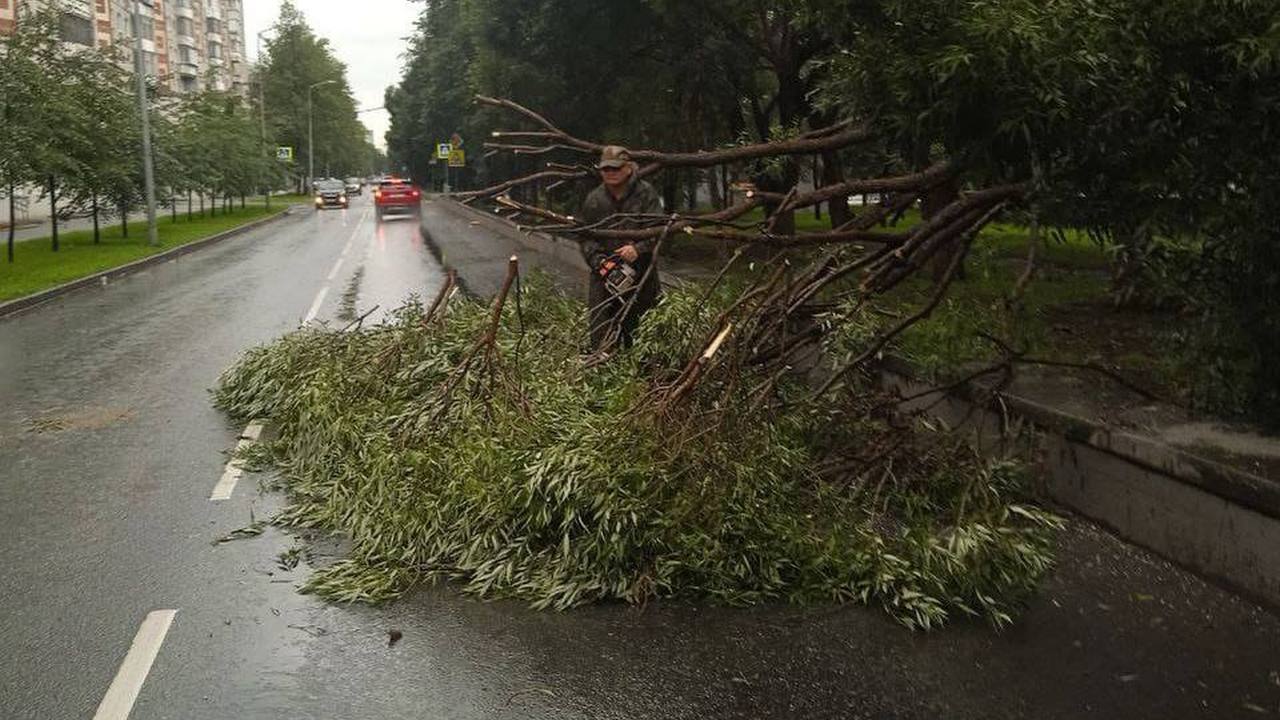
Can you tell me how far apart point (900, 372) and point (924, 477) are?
8.15 ft

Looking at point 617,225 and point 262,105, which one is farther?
point 262,105

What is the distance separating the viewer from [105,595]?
16.3ft

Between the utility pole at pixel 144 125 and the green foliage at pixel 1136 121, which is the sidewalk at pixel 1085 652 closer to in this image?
the green foliage at pixel 1136 121

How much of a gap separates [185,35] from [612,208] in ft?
331

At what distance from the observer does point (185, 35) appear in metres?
96.9

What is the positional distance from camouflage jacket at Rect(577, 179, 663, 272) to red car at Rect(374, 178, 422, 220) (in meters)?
41.7

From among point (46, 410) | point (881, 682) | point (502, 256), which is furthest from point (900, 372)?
point (502, 256)

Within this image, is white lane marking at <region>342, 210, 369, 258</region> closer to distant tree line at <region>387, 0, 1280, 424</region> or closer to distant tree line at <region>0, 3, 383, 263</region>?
distant tree line at <region>0, 3, 383, 263</region>

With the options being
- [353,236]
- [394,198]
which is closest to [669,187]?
[353,236]

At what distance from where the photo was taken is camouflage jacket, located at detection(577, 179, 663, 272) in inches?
319

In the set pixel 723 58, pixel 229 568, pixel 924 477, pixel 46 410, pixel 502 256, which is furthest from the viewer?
pixel 502 256

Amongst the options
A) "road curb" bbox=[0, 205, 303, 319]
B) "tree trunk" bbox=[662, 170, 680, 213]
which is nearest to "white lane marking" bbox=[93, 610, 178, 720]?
"road curb" bbox=[0, 205, 303, 319]

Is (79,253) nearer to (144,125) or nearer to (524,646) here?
(144,125)

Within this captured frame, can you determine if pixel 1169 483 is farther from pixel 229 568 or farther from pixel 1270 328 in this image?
pixel 229 568
